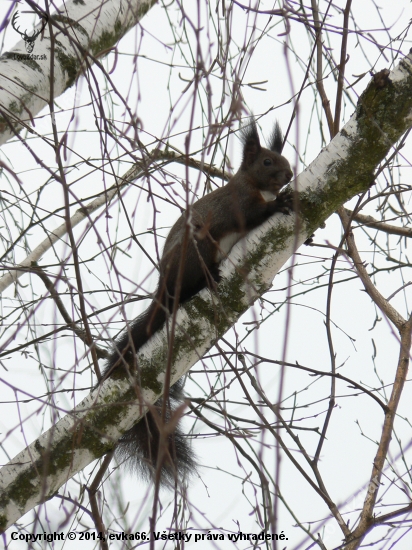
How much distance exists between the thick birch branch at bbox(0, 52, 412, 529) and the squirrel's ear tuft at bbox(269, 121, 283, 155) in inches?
61.8

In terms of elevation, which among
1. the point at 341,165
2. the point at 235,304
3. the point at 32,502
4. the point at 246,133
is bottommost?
the point at 32,502

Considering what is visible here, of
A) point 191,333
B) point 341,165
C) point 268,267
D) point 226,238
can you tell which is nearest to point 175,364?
point 191,333

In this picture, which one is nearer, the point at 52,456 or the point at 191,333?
the point at 52,456

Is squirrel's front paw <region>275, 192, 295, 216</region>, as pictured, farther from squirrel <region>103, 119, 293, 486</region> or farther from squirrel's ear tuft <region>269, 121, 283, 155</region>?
squirrel's ear tuft <region>269, 121, 283, 155</region>

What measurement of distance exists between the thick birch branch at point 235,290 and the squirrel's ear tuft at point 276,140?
1569mm

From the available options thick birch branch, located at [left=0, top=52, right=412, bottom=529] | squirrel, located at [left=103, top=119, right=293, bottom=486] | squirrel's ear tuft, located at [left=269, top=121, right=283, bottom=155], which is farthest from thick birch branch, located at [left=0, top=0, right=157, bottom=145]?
squirrel's ear tuft, located at [left=269, top=121, right=283, bottom=155]

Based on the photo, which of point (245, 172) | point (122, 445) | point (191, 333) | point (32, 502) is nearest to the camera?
point (32, 502)

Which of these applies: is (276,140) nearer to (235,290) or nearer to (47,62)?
(47,62)

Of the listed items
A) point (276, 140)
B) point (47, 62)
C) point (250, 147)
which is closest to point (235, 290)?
point (47, 62)

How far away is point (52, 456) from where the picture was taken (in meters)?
1.60

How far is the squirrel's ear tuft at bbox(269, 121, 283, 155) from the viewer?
330cm

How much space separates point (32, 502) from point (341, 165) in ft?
4.08

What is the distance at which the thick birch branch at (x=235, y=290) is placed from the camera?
1603mm

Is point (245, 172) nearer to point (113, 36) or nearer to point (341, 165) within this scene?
point (113, 36)
